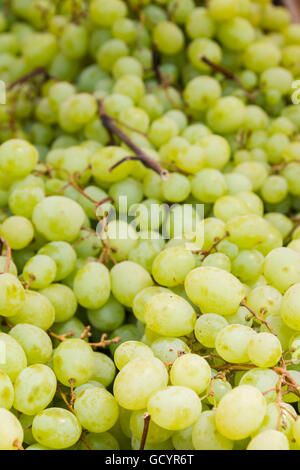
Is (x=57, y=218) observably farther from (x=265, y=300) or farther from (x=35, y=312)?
(x=265, y=300)

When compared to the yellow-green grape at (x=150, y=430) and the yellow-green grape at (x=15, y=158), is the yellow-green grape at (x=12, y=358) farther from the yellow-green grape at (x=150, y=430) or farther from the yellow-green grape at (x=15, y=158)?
the yellow-green grape at (x=15, y=158)

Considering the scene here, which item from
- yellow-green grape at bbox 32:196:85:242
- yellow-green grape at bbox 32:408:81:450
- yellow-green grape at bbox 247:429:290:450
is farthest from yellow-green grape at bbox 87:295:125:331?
yellow-green grape at bbox 247:429:290:450

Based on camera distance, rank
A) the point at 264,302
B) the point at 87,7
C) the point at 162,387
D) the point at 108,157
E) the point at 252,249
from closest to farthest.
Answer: the point at 162,387, the point at 264,302, the point at 252,249, the point at 108,157, the point at 87,7

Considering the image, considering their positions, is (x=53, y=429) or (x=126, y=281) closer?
(x=53, y=429)

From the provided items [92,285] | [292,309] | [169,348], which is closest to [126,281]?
[92,285]

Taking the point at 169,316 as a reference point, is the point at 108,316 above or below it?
below

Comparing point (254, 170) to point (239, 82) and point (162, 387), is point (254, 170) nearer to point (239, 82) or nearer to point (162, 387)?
point (239, 82)

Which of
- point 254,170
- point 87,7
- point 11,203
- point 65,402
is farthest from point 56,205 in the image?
point 87,7
